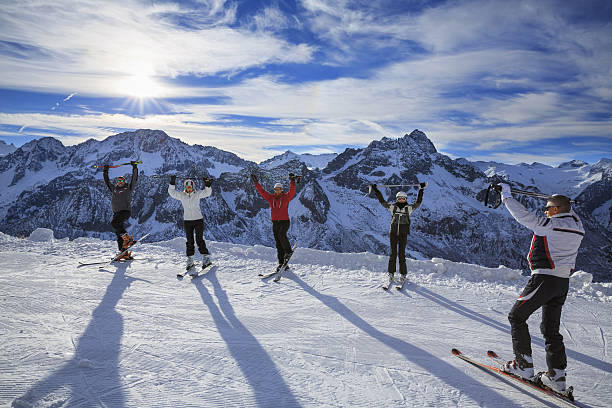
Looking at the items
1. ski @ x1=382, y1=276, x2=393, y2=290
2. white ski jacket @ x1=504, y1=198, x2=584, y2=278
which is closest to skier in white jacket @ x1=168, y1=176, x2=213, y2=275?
ski @ x1=382, y1=276, x2=393, y2=290

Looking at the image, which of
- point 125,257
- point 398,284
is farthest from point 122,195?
point 398,284

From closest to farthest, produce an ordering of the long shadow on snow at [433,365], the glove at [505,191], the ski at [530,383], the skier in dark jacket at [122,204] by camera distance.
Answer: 1. the ski at [530,383]
2. the long shadow on snow at [433,365]
3. the glove at [505,191]
4. the skier in dark jacket at [122,204]

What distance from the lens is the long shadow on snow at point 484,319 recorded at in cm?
543

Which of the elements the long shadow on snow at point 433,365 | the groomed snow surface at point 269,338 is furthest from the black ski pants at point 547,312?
the long shadow on snow at point 433,365

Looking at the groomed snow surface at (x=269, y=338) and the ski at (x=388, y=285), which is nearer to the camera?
the groomed snow surface at (x=269, y=338)

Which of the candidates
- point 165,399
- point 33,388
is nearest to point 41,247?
point 33,388

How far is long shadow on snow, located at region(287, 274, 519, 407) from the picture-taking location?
4.44 meters

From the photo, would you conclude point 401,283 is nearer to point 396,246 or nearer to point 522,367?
point 396,246

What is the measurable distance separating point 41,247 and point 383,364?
1403 centimetres

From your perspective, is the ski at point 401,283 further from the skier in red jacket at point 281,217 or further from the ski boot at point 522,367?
the ski boot at point 522,367

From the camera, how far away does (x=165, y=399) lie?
13.4 ft

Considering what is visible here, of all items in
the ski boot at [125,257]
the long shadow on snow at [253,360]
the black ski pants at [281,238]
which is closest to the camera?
the long shadow on snow at [253,360]

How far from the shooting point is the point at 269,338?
5875 mm

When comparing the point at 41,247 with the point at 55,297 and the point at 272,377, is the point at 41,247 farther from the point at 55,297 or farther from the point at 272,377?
the point at 272,377
